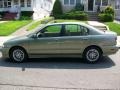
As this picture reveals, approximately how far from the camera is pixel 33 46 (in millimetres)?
11172

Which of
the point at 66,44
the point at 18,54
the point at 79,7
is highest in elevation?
the point at 79,7

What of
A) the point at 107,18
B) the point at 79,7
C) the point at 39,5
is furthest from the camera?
the point at 39,5

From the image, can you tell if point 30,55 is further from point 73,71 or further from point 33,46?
point 73,71

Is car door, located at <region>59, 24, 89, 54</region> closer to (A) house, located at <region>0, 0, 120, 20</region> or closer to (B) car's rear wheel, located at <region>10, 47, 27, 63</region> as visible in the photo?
(B) car's rear wheel, located at <region>10, 47, 27, 63</region>

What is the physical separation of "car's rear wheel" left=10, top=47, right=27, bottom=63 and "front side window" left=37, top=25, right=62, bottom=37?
964mm

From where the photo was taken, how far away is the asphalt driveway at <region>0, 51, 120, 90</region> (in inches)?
317

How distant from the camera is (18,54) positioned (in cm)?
1133

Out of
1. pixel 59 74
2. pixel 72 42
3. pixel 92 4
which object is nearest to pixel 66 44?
pixel 72 42

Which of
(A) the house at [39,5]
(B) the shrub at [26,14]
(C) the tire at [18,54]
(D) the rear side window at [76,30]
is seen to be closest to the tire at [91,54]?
(D) the rear side window at [76,30]

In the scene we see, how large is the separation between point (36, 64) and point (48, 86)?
3092 millimetres

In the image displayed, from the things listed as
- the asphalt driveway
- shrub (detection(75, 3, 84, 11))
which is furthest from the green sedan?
shrub (detection(75, 3, 84, 11))

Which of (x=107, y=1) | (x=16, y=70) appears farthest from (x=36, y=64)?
(x=107, y=1)

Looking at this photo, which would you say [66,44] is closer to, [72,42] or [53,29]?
[72,42]

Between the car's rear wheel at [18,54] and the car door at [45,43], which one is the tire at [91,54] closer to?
the car door at [45,43]
